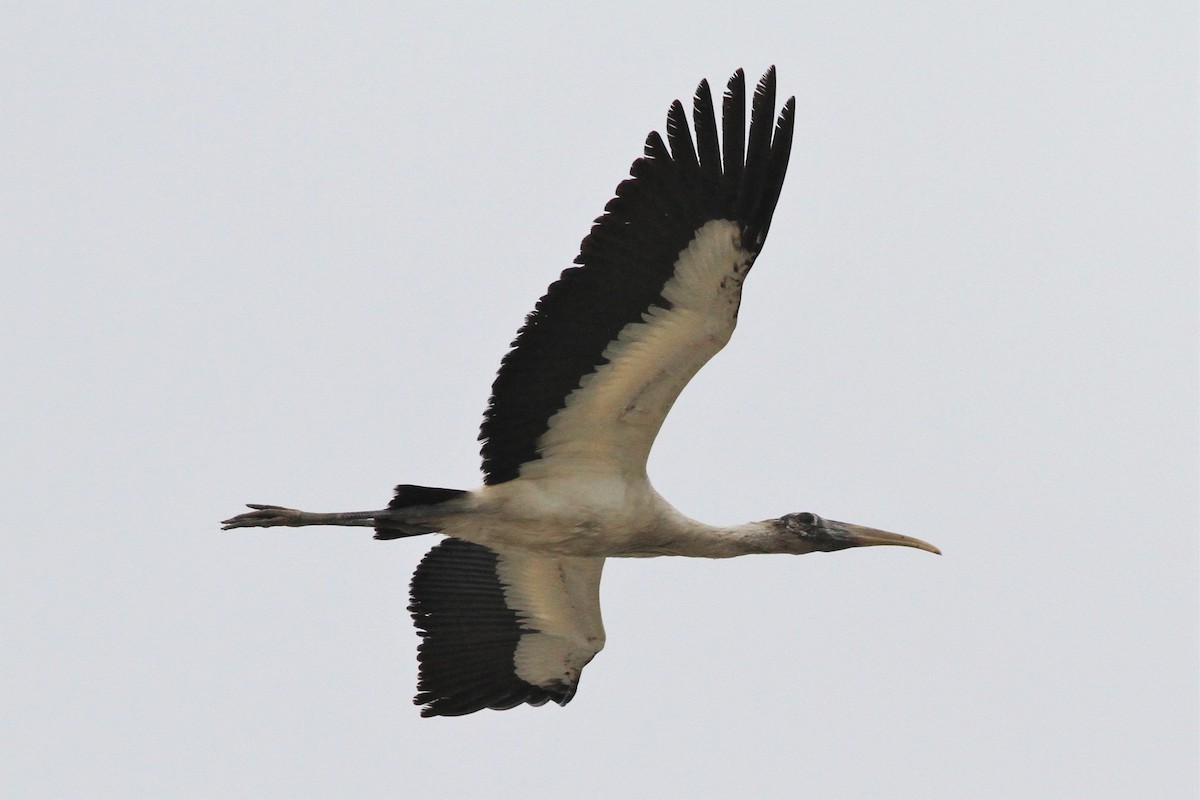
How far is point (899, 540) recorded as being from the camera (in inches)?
534

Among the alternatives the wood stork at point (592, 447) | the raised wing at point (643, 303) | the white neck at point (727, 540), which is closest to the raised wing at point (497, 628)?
the wood stork at point (592, 447)

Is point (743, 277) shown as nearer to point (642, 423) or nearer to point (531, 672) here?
point (642, 423)

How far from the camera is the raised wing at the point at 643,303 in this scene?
36.2 ft

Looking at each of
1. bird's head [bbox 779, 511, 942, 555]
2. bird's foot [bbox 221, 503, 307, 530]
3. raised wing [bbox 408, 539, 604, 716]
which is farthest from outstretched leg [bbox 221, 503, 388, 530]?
bird's head [bbox 779, 511, 942, 555]

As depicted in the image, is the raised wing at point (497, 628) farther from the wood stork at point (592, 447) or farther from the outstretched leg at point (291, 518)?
the outstretched leg at point (291, 518)

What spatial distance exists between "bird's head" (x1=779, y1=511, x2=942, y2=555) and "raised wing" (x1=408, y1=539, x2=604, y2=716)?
1.70 meters

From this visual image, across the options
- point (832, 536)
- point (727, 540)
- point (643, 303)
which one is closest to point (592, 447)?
point (727, 540)

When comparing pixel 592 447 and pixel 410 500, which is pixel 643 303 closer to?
pixel 592 447

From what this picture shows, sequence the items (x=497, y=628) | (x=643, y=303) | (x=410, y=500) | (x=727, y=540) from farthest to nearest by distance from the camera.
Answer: (x=497, y=628) → (x=727, y=540) → (x=410, y=500) → (x=643, y=303)

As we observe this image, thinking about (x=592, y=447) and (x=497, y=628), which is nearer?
(x=592, y=447)

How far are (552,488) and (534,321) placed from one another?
1.59 meters

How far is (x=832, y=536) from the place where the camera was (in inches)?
531

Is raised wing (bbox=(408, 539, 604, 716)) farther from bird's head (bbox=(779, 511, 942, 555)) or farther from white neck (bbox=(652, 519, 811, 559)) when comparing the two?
bird's head (bbox=(779, 511, 942, 555))

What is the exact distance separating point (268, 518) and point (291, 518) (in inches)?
6.6
